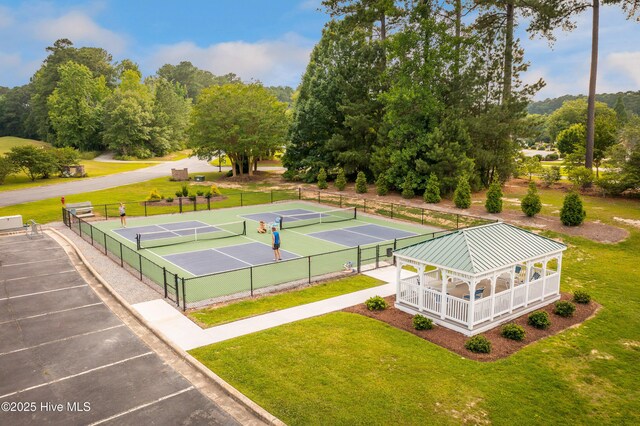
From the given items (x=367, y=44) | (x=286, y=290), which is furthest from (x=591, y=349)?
(x=367, y=44)

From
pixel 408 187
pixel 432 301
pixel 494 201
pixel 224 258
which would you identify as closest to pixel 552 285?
pixel 432 301

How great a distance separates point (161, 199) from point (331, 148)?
63.5ft

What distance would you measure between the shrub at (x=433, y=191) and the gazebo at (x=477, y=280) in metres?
20.0

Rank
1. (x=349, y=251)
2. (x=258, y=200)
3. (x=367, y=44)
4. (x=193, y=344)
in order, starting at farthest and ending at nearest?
(x=367, y=44), (x=258, y=200), (x=349, y=251), (x=193, y=344)

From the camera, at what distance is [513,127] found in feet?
129

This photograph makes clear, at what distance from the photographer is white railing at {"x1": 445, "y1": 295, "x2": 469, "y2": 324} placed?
13.3 m

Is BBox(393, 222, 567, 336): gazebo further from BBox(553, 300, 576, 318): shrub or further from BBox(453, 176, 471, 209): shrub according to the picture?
BBox(453, 176, 471, 209): shrub

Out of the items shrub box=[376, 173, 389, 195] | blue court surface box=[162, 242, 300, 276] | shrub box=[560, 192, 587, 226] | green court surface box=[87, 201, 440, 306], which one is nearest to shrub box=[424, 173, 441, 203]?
shrub box=[376, 173, 389, 195]

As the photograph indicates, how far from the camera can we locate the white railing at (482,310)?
13320 millimetres

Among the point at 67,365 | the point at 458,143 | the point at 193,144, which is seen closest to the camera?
the point at 67,365

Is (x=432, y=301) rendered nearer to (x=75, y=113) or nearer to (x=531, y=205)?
(x=531, y=205)

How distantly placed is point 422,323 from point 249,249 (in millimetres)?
12246

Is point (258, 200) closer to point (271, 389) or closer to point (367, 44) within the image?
point (367, 44)

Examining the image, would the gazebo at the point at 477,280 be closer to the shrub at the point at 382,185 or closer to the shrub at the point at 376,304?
the shrub at the point at 376,304
